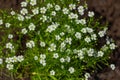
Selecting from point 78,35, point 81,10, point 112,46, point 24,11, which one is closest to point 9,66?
point 24,11

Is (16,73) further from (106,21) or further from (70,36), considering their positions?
(106,21)

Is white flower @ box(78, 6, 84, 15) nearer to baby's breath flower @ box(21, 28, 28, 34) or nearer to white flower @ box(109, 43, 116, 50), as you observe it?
white flower @ box(109, 43, 116, 50)

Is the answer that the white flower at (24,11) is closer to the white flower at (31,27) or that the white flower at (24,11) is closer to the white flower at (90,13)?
the white flower at (31,27)

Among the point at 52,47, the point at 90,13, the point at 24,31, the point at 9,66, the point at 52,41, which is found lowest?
the point at 9,66

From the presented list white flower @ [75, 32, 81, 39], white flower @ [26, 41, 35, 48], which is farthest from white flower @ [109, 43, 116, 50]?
white flower @ [26, 41, 35, 48]

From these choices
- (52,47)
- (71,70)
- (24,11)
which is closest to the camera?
(52,47)

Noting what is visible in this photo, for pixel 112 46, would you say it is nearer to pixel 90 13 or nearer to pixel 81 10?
pixel 90 13

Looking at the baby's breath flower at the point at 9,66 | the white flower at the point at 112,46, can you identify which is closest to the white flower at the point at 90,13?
the white flower at the point at 112,46

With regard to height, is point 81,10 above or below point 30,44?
above
